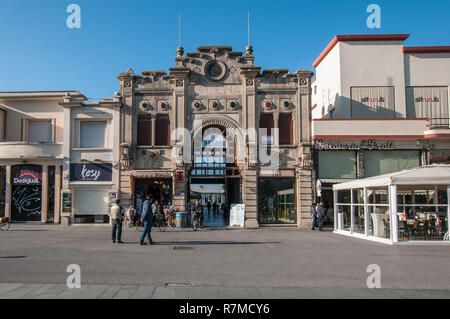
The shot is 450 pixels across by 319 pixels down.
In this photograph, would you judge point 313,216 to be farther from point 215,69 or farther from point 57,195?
point 57,195

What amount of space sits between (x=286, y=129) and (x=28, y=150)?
53.6 ft

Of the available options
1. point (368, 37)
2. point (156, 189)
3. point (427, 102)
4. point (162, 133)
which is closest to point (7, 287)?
point (156, 189)

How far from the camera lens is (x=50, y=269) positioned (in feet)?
29.7

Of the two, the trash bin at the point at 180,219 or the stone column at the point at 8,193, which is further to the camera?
the stone column at the point at 8,193

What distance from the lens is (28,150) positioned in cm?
2425

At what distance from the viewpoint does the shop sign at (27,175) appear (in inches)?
965

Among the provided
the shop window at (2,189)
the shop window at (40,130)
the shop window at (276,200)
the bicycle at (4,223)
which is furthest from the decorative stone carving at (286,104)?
the shop window at (2,189)

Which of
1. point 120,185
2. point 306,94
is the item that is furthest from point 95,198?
point 306,94

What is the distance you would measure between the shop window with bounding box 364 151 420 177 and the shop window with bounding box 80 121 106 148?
16.6m

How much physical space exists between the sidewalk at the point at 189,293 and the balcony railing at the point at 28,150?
18666 millimetres

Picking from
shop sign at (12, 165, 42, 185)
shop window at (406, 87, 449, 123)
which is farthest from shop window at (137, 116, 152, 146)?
shop window at (406, 87, 449, 123)

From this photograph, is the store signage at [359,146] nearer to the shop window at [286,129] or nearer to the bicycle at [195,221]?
the shop window at [286,129]
